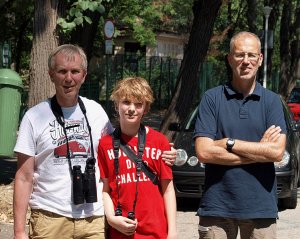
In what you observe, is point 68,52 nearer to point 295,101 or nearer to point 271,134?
point 271,134

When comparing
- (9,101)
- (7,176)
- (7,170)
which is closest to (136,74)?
(7,170)

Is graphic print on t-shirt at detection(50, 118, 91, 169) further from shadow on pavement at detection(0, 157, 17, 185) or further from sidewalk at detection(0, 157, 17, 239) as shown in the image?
shadow on pavement at detection(0, 157, 17, 185)

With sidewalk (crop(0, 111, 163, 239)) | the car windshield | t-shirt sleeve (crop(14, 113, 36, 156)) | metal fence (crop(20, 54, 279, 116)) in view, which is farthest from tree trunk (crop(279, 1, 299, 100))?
t-shirt sleeve (crop(14, 113, 36, 156))

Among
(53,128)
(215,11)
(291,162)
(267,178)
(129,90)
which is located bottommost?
(291,162)

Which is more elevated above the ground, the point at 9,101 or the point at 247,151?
the point at 9,101

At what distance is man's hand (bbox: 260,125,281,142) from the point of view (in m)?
3.99

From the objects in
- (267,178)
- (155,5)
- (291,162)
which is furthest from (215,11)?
(155,5)

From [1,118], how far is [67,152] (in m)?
1.73

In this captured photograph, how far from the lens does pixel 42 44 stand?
831 centimetres

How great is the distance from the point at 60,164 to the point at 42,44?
16.1 ft

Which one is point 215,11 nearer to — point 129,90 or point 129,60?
point 129,90

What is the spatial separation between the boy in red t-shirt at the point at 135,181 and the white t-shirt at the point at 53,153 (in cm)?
13

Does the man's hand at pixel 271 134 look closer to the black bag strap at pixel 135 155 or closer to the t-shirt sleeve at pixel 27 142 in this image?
the black bag strap at pixel 135 155

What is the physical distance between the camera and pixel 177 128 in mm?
9836
